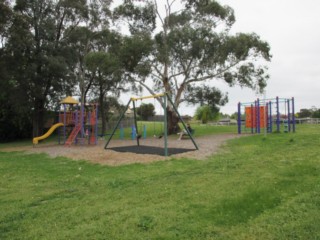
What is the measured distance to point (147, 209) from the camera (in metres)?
4.38

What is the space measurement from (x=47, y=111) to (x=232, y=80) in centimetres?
1669

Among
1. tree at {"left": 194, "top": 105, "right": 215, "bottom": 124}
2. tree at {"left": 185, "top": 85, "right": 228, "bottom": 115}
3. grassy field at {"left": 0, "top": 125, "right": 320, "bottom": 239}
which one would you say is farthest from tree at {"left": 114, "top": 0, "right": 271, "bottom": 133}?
tree at {"left": 194, "top": 105, "right": 215, "bottom": 124}

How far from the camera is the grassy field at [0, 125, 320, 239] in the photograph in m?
3.55

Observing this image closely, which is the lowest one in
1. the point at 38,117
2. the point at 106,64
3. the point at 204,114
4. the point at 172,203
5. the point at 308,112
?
the point at 172,203

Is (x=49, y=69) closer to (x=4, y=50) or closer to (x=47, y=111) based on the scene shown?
(x=4, y=50)

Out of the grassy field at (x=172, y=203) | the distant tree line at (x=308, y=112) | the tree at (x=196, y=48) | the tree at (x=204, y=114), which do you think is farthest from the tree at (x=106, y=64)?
the distant tree line at (x=308, y=112)

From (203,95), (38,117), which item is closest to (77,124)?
(38,117)

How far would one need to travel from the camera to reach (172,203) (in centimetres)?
458

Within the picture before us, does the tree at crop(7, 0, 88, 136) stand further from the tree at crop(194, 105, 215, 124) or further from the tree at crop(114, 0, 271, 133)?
the tree at crop(194, 105, 215, 124)

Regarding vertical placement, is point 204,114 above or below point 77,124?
above

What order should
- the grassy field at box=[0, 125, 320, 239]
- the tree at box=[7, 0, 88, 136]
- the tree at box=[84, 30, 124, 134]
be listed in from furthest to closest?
1. the tree at box=[7, 0, 88, 136]
2. the tree at box=[84, 30, 124, 134]
3. the grassy field at box=[0, 125, 320, 239]

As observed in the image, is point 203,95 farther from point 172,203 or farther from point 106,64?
point 172,203

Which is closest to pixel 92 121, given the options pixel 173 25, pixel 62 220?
pixel 173 25

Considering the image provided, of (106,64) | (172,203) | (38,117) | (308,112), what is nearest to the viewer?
(172,203)
